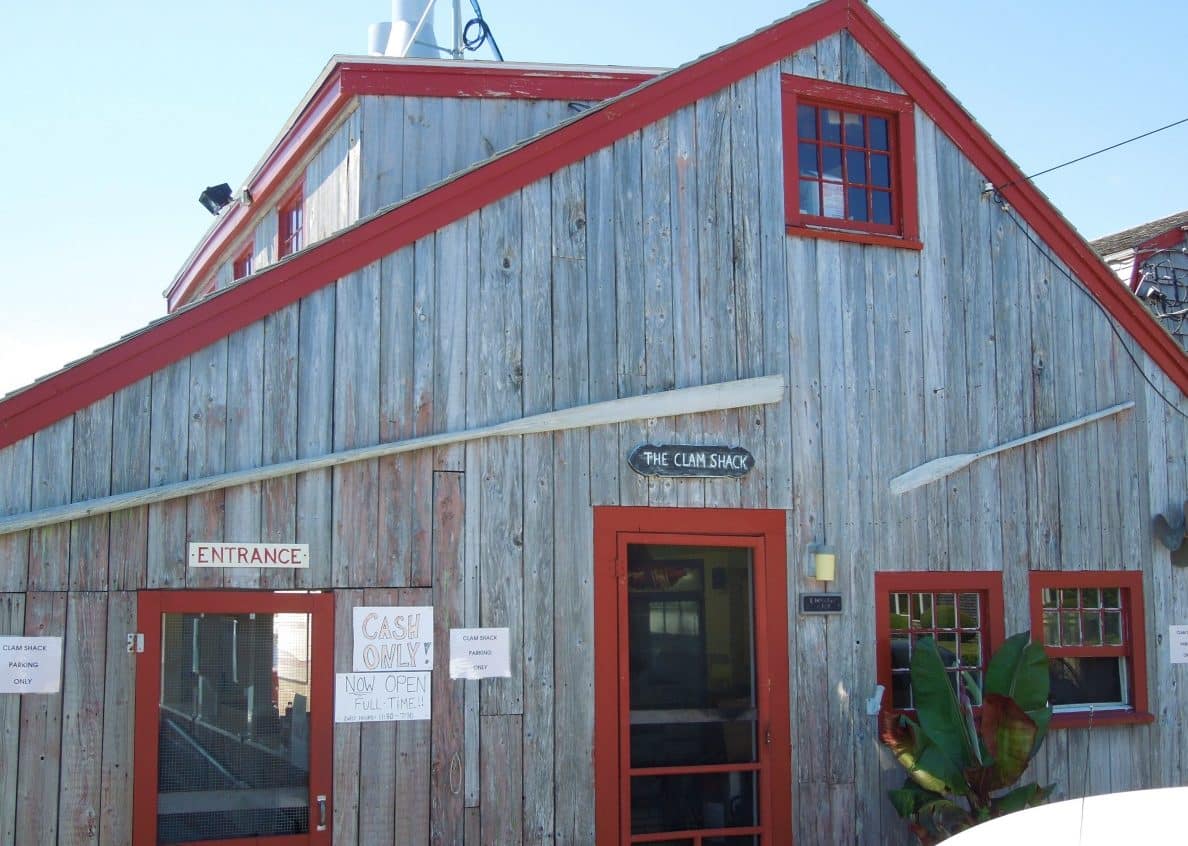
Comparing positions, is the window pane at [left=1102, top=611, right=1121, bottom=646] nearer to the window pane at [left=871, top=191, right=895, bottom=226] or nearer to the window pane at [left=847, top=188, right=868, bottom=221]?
the window pane at [left=871, top=191, right=895, bottom=226]

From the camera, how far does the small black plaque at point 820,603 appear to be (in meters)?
9.60

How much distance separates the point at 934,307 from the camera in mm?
10562

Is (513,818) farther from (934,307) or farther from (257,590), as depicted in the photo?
(934,307)

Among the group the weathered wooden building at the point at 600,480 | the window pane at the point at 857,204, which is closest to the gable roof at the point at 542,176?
the weathered wooden building at the point at 600,480

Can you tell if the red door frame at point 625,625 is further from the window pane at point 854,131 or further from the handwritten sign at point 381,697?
the window pane at point 854,131

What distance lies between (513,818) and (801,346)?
3927 mm

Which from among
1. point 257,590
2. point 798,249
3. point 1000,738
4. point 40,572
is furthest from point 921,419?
point 40,572

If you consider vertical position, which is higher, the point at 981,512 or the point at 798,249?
the point at 798,249

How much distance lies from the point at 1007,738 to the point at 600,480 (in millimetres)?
3223

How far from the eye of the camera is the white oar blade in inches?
400

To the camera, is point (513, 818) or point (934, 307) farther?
point (934, 307)

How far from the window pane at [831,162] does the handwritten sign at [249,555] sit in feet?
16.3

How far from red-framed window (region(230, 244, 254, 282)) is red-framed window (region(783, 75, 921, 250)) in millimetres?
6215

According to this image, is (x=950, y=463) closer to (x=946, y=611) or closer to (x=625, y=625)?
(x=946, y=611)
